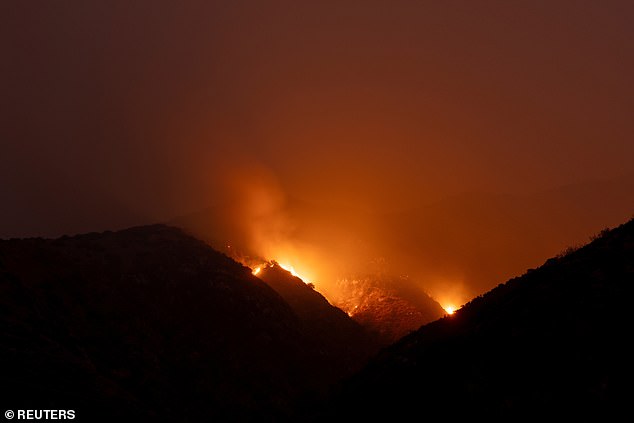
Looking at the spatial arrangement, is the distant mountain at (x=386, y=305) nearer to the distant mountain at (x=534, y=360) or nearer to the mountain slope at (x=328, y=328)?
the mountain slope at (x=328, y=328)

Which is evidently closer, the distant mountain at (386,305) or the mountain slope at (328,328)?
the mountain slope at (328,328)

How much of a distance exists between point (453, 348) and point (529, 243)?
20047 cm

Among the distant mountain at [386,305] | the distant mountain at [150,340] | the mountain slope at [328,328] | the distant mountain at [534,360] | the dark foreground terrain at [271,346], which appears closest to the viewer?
the distant mountain at [534,360]

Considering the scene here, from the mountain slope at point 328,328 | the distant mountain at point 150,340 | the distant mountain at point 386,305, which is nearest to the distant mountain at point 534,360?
the distant mountain at point 150,340

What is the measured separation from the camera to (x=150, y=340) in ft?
123

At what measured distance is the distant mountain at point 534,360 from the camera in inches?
484

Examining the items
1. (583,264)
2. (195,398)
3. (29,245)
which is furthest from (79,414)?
(29,245)

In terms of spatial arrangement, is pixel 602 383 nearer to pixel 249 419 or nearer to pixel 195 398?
pixel 249 419

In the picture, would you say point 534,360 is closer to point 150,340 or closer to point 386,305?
point 150,340

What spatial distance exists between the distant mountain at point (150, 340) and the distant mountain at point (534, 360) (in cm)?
1346

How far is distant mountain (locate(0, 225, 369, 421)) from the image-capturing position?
72.7 ft

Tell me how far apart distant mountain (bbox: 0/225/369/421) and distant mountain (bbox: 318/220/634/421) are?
A: 1346cm

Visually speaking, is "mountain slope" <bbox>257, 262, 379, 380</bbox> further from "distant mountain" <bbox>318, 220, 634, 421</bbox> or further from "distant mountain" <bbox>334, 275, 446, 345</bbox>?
"distant mountain" <bbox>318, 220, 634, 421</bbox>

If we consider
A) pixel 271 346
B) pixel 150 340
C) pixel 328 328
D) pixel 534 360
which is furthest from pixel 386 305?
pixel 534 360
